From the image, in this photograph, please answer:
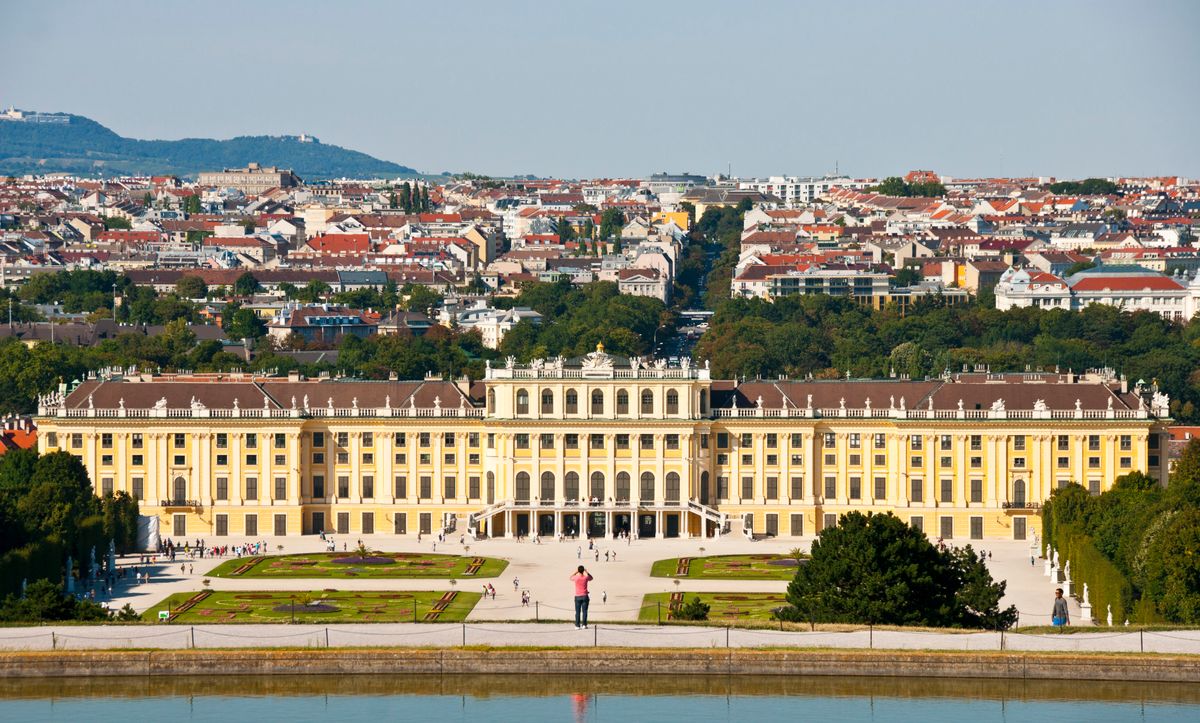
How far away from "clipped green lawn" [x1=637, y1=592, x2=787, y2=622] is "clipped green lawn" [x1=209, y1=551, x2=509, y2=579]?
992cm

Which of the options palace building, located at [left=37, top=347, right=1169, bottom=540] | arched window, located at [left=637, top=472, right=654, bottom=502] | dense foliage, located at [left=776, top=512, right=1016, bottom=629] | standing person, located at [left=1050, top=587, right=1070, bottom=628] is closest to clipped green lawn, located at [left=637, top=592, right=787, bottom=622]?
dense foliage, located at [left=776, top=512, right=1016, bottom=629]

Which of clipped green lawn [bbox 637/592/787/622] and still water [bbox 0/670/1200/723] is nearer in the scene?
still water [bbox 0/670/1200/723]

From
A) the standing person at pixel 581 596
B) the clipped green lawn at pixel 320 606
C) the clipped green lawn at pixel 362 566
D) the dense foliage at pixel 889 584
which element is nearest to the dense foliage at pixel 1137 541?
the dense foliage at pixel 889 584

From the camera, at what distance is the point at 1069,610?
97.8 meters

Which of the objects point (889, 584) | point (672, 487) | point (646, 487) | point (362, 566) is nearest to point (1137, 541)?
point (889, 584)

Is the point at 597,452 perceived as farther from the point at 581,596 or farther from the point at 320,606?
the point at 581,596

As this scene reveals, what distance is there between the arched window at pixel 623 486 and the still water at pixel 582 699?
46505 millimetres

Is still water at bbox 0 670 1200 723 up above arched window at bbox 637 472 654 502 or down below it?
below

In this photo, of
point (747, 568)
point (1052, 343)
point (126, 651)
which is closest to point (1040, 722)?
point (126, 651)

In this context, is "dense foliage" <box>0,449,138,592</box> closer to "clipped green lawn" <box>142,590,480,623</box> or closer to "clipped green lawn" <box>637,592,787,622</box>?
"clipped green lawn" <box>142,590,480,623</box>

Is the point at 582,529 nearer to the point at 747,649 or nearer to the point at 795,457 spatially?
the point at 795,457

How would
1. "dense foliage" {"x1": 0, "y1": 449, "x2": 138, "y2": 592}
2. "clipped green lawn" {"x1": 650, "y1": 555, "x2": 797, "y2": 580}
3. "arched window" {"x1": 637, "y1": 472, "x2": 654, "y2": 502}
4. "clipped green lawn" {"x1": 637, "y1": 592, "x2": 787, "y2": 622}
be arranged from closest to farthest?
"clipped green lawn" {"x1": 637, "y1": 592, "x2": 787, "y2": 622} → "dense foliage" {"x1": 0, "y1": 449, "x2": 138, "y2": 592} → "clipped green lawn" {"x1": 650, "y1": 555, "x2": 797, "y2": 580} → "arched window" {"x1": 637, "y1": 472, "x2": 654, "y2": 502}

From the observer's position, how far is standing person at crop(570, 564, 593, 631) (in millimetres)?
78062

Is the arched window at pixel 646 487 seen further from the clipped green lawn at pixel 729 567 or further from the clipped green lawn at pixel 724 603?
the clipped green lawn at pixel 724 603
